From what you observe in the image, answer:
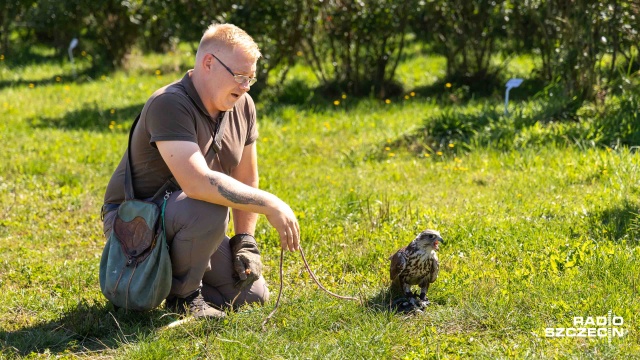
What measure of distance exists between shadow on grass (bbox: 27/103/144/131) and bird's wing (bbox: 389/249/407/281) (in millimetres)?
5154

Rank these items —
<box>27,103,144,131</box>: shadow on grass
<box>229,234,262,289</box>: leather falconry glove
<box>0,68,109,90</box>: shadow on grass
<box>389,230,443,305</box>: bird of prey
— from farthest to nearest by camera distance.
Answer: <box>0,68,109,90</box>: shadow on grass
<box>27,103,144,131</box>: shadow on grass
<box>229,234,262,289</box>: leather falconry glove
<box>389,230,443,305</box>: bird of prey

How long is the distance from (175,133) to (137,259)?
661 mm

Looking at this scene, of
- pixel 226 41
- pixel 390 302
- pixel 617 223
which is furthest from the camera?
pixel 617 223

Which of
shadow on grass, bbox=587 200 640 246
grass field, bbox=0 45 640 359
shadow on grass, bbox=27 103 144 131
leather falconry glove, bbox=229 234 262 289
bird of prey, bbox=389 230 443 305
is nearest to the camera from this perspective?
grass field, bbox=0 45 640 359

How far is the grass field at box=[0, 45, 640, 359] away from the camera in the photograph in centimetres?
379

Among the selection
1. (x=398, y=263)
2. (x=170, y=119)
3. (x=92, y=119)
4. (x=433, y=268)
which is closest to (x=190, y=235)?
(x=170, y=119)

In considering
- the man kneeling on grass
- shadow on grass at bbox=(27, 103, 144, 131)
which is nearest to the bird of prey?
the man kneeling on grass

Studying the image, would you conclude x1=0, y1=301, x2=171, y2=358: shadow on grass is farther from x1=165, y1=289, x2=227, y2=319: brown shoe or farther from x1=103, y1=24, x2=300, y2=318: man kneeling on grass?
x1=103, y1=24, x2=300, y2=318: man kneeling on grass

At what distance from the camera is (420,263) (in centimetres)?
403

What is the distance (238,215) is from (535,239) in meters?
1.83

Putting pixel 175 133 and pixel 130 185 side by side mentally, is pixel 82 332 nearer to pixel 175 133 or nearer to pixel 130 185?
pixel 130 185

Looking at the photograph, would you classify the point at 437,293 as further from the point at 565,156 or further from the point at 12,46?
the point at 12,46

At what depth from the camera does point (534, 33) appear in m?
10.1

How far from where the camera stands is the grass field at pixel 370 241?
379 centimetres
